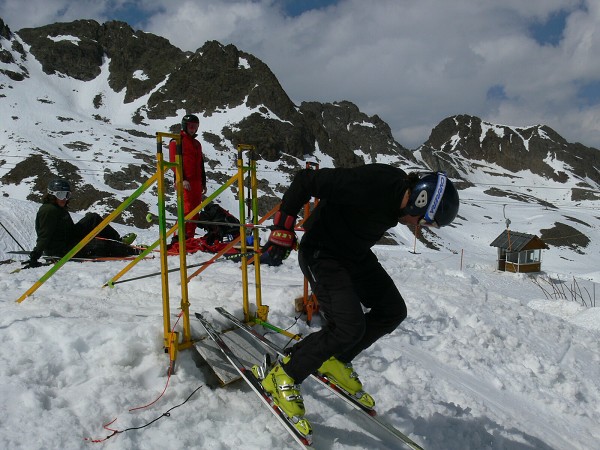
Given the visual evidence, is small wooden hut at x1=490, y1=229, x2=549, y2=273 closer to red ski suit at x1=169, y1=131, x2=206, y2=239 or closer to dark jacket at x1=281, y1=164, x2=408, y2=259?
red ski suit at x1=169, y1=131, x2=206, y2=239

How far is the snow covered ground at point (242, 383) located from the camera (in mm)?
2971

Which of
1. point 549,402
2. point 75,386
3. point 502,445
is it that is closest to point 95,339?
point 75,386

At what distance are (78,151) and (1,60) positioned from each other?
178 ft

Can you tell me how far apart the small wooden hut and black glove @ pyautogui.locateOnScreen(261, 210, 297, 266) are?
24.9 metres

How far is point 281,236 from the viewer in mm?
3295

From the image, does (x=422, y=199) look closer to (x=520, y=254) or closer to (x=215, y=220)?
(x=215, y=220)

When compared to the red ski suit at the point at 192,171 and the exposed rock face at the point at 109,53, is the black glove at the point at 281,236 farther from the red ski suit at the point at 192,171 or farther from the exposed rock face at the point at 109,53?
the exposed rock face at the point at 109,53

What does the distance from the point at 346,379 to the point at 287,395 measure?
2.28 feet

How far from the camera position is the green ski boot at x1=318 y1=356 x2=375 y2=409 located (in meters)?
3.60

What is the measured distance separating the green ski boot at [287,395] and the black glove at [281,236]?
0.88 metres

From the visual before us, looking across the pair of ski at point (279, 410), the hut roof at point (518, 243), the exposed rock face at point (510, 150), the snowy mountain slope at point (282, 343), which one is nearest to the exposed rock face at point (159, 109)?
the exposed rock face at point (510, 150)

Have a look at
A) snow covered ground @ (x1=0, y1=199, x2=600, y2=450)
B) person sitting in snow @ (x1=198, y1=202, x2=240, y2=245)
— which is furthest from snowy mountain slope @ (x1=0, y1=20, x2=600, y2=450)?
person sitting in snow @ (x1=198, y1=202, x2=240, y2=245)

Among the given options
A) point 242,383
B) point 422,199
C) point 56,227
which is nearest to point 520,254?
point 56,227

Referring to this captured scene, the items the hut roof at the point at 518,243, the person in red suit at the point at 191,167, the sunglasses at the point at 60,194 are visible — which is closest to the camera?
the sunglasses at the point at 60,194
